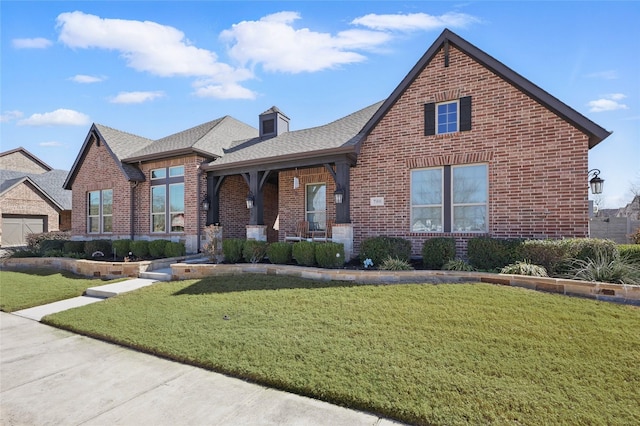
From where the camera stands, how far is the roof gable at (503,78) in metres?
7.43

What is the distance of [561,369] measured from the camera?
3385mm

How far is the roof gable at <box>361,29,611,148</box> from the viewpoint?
24.4ft

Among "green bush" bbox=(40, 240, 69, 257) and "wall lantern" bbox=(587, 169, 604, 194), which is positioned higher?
"wall lantern" bbox=(587, 169, 604, 194)

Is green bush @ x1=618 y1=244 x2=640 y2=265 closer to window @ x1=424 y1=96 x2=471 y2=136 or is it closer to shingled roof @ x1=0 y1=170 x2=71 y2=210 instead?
window @ x1=424 y1=96 x2=471 y2=136

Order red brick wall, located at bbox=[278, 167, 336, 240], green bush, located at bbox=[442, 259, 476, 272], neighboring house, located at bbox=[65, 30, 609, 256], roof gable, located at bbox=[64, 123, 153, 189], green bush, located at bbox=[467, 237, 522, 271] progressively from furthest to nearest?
1. roof gable, located at bbox=[64, 123, 153, 189]
2. red brick wall, located at bbox=[278, 167, 336, 240]
3. neighboring house, located at bbox=[65, 30, 609, 256]
4. green bush, located at bbox=[467, 237, 522, 271]
5. green bush, located at bbox=[442, 259, 476, 272]

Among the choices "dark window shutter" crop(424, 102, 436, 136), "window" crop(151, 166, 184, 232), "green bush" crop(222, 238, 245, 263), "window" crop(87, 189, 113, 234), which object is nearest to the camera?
"dark window shutter" crop(424, 102, 436, 136)

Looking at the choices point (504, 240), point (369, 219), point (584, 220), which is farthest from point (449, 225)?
point (584, 220)

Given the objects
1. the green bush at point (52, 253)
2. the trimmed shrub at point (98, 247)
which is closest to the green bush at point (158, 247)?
the trimmed shrub at point (98, 247)

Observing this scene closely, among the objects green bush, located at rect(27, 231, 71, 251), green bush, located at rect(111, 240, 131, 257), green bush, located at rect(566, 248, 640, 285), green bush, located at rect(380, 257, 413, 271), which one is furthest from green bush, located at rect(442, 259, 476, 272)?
green bush, located at rect(27, 231, 71, 251)

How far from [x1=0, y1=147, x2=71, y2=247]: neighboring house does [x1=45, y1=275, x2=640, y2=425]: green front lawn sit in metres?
24.2

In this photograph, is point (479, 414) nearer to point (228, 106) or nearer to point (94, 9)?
point (94, 9)

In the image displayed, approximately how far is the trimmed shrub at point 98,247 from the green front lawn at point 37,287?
1777 mm

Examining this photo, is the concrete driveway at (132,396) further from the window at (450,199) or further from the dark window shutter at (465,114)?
the dark window shutter at (465,114)

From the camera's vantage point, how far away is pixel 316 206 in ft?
39.3
